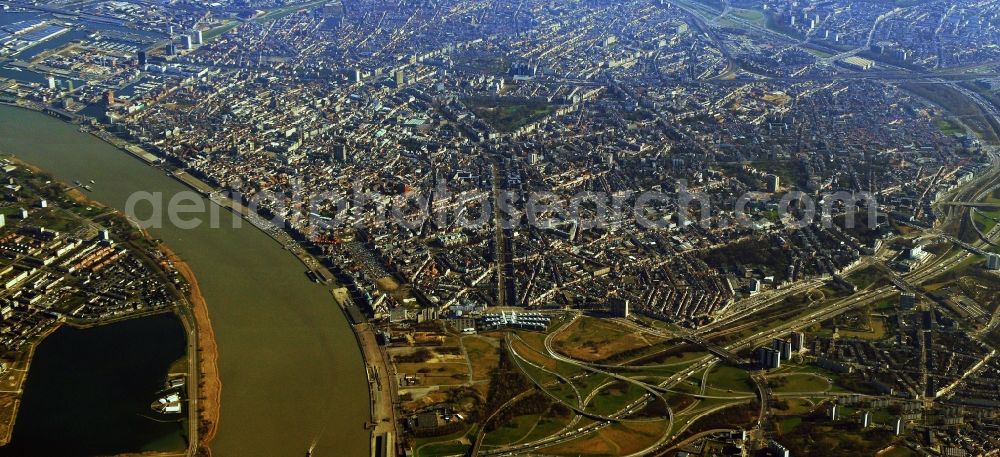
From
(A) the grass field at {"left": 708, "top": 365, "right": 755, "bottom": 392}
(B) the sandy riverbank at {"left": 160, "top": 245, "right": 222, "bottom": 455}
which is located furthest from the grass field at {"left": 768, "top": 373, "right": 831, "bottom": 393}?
(B) the sandy riverbank at {"left": 160, "top": 245, "right": 222, "bottom": 455}

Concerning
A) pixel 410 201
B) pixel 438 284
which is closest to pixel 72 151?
pixel 410 201

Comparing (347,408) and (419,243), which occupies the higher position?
(419,243)

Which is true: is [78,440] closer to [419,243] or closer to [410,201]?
[419,243]

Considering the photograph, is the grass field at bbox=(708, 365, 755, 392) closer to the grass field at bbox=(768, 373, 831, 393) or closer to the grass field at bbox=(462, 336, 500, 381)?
the grass field at bbox=(768, 373, 831, 393)

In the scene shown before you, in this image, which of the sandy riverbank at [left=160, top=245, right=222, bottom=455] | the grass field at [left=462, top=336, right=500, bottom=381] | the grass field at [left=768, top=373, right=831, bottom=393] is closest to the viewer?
the sandy riverbank at [left=160, top=245, right=222, bottom=455]

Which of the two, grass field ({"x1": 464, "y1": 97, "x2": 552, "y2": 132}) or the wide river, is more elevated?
grass field ({"x1": 464, "y1": 97, "x2": 552, "y2": 132})

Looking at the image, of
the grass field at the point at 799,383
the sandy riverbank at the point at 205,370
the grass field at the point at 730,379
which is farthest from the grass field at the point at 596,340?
the sandy riverbank at the point at 205,370

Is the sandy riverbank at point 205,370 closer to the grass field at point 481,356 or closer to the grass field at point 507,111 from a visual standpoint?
the grass field at point 481,356
